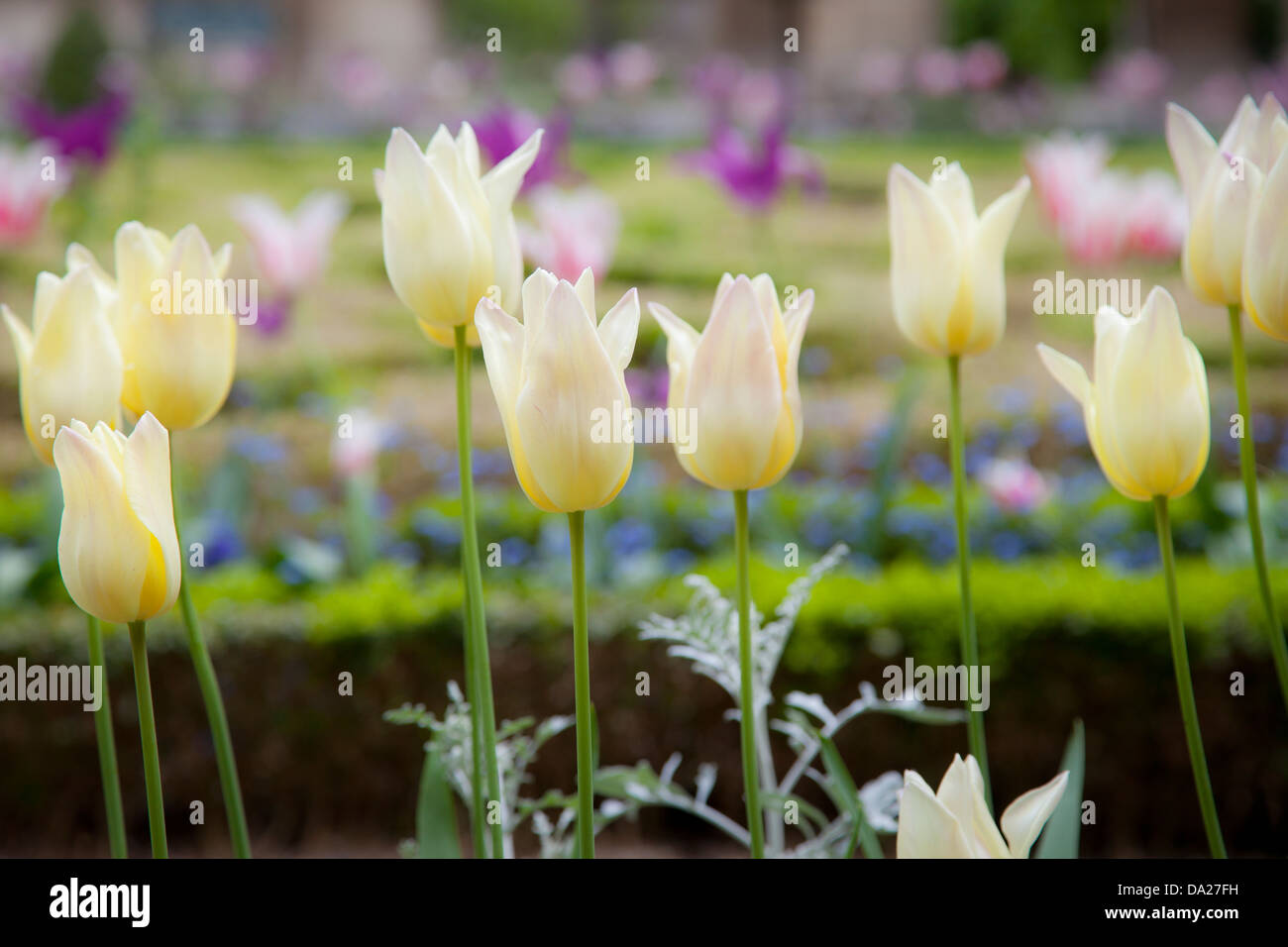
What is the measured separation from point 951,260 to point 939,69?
6.49 m

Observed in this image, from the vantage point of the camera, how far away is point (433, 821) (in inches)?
36.5

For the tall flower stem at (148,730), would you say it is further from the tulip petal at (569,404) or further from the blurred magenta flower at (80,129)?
the blurred magenta flower at (80,129)

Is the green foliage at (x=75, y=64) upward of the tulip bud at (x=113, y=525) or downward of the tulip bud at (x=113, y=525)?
upward

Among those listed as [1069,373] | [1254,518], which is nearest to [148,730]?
[1069,373]

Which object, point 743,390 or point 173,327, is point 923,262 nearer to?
point 743,390

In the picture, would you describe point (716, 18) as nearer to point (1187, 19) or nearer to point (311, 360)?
point (1187, 19)

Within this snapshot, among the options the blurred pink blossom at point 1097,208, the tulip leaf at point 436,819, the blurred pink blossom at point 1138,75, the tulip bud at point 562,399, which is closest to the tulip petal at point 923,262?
the tulip bud at point 562,399

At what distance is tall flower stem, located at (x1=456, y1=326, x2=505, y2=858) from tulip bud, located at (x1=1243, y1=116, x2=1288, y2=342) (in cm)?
57

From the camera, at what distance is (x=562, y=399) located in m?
0.74

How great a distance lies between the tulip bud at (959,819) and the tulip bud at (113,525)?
0.49 m

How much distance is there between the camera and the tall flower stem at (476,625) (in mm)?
820

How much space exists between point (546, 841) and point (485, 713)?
224 millimetres

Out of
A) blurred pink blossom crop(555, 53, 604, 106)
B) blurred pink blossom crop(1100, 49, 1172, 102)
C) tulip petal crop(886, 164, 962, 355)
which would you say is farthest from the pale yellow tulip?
blurred pink blossom crop(1100, 49, 1172, 102)
